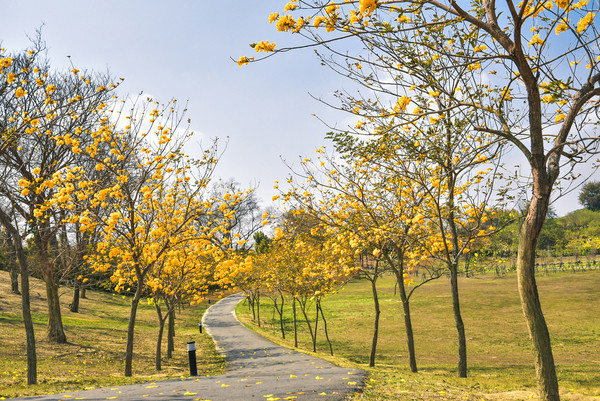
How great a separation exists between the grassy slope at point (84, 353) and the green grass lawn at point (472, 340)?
16.9 feet

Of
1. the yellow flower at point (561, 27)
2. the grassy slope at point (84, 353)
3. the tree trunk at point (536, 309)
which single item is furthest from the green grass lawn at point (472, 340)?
the yellow flower at point (561, 27)

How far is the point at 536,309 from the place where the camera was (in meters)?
5.21

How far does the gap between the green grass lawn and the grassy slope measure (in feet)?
16.9

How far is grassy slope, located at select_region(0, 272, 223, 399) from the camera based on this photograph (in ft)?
28.0

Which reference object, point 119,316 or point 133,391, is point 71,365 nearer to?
point 133,391

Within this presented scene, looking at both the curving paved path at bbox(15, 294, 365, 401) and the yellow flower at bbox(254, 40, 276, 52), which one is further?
the curving paved path at bbox(15, 294, 365, 401)

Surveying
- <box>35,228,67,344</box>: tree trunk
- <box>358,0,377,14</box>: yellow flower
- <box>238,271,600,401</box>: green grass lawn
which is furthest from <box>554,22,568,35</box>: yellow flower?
<box>35,228,67,344</box>: tree trunk

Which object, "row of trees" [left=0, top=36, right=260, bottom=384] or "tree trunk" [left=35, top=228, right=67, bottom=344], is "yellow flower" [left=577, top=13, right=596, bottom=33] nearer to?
"row of trees" [left=0, top=36, right=260, bottom=384]

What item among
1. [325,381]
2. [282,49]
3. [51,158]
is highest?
[51,158]

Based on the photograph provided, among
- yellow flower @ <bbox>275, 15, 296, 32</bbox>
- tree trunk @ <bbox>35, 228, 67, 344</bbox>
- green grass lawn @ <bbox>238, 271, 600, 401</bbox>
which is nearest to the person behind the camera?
yellow flower @ <bbox>275, 15, 296, 32</bbox>

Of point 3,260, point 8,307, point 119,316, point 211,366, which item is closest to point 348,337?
point 211,366

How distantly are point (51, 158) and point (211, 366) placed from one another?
9.22 m

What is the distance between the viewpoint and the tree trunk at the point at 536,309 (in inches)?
202

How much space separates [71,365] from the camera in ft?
37.4
